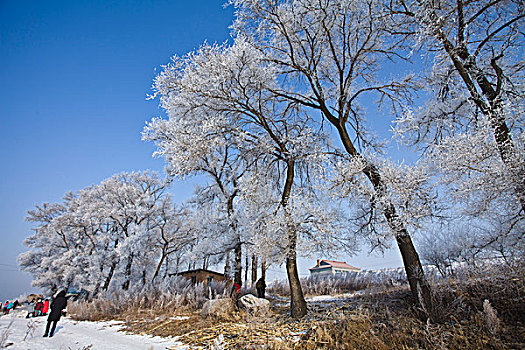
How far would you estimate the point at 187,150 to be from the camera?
8.71 meters

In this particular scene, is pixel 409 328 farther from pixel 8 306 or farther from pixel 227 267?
pixel 8 306

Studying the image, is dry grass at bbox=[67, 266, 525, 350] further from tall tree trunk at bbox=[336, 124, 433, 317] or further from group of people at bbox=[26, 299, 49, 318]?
group of people at bbox=[26, 299, 49, 318]

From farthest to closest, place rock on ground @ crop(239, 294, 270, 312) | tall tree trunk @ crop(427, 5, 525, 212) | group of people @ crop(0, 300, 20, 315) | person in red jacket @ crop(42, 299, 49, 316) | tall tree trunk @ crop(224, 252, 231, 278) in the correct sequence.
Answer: group of people @ crop(0, 300, 20, 315)
person in red jacket @ crop(42, 299, 49, 316)
tall tree trunk @ crop(224, 252, 231, 278)
rock on ground @ crop(239, 294, 270, 312)
tall tree trunk @ crop(427, 5, 525, 212)

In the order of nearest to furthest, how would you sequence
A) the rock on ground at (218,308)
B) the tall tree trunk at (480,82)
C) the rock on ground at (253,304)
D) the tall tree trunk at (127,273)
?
the tall tree trunk at (480,82), the rock on ground at (253,304), the rock on ground at (218,308), the tall tree trunk at (127,273)

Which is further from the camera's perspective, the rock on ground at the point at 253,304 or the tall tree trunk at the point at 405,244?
the rock on ground at the point at 253,304

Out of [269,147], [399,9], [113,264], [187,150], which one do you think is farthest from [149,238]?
[399,9]

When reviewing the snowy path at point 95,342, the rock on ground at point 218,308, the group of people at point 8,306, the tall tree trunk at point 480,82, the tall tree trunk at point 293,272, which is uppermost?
the tall tree trunk at point 480,82

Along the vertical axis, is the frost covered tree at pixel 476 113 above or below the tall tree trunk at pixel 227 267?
above

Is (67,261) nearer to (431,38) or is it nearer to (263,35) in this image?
(263,35)

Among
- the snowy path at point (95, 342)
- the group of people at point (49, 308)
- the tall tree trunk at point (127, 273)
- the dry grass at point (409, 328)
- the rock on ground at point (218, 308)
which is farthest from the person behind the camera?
the tall tree trunk at point (127, 273)

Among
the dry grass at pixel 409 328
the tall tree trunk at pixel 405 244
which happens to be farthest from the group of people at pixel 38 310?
the tall tree trunk at pixel 405 244

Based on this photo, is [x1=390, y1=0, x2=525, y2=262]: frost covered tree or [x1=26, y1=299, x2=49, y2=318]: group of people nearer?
[x1=390, y1=0, x2=525, y2=262]: frost covered tree

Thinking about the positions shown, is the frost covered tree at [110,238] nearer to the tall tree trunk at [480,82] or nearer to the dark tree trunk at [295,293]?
the dark tree trunk at [295,293]

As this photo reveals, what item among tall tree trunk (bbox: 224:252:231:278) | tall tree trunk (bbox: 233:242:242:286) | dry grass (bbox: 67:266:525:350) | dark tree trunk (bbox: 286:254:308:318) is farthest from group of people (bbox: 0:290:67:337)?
tall tree trunk (bbox: 233:242:242:286)
